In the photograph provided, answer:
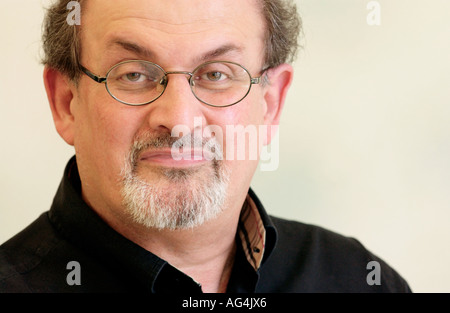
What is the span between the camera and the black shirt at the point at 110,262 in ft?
7.09

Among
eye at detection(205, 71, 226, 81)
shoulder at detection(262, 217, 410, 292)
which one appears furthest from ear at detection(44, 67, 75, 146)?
shoulder at detection(262, 217, 410, 292)

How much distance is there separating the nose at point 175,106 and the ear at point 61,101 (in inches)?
15.7

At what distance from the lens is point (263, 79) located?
241 cm

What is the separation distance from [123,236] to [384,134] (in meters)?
1.55

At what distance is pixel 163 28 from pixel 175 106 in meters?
0.25

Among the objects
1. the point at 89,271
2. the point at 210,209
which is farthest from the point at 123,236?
the point at 210,209

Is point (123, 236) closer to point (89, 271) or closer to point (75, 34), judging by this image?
point (89, 271)

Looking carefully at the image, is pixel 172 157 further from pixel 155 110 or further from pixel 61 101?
pixel 61 101

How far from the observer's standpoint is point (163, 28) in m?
2.08

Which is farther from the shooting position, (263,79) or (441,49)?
(441,49)

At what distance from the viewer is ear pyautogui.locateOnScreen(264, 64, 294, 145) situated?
8.26 ft

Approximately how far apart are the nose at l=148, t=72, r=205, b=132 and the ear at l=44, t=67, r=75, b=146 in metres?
0.40

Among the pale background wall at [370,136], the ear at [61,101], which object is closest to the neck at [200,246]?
the ear at [61,101]

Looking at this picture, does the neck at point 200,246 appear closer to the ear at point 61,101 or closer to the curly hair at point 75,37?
the ear at point 61,101
